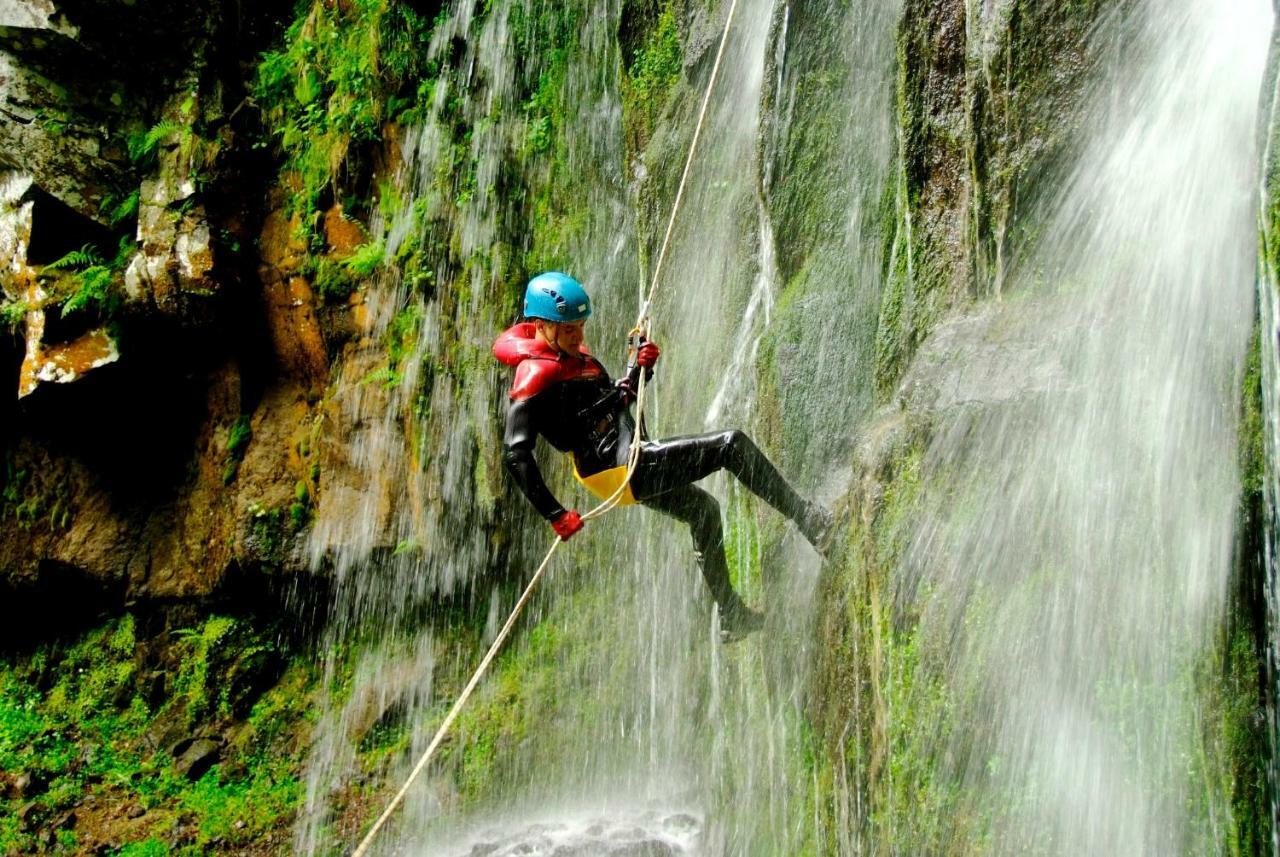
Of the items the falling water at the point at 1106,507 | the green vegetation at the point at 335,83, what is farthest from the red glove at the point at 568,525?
the green vegetation at the point at 335,83

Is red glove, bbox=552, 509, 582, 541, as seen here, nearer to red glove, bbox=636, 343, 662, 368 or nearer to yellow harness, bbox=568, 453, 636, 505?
yellow harness, bbox=568, 453, 636, 505

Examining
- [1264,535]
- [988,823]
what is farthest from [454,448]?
[1264,535]

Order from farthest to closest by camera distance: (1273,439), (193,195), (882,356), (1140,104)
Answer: (193,195), (882,356), (1140,104), (1273,439)

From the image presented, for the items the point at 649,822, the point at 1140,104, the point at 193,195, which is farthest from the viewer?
the point at 193,195

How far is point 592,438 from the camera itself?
527 centimetres

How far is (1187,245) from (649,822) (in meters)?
5.84

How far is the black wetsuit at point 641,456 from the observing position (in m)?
4.96

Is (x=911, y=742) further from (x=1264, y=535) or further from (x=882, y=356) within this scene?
(x=882, y=356)

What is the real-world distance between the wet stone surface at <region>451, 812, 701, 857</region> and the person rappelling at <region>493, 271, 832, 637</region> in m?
2.99

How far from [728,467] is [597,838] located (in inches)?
155

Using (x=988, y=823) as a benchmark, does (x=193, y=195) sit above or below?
above

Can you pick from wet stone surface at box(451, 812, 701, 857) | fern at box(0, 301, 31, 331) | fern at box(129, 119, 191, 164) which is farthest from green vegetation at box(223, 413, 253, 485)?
wet stone surface at box(451, 812, 701, 857)

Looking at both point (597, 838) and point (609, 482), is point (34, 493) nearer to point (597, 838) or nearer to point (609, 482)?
point (597, 838)

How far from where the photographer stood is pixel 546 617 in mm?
9094
